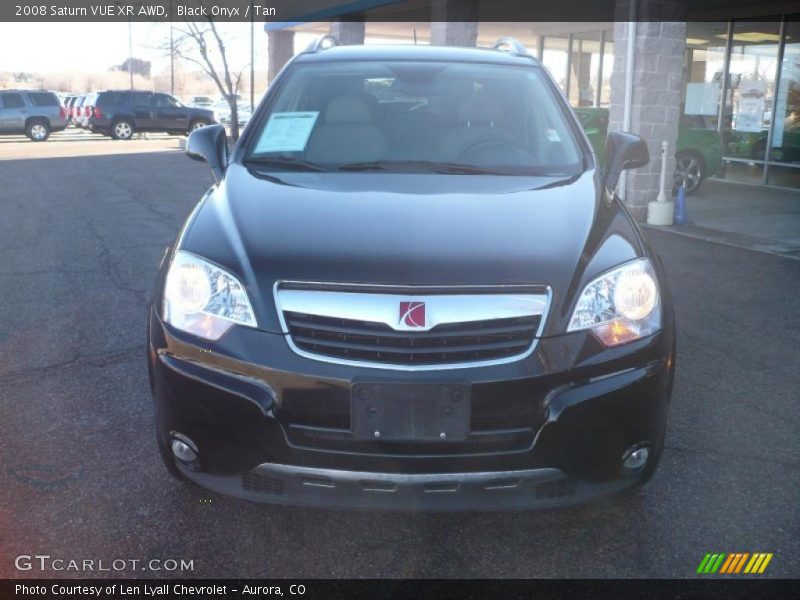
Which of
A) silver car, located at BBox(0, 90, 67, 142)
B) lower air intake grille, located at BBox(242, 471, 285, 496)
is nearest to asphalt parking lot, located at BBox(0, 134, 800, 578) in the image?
lower air intake grille, located at BBox(242, 471, 285, 496)

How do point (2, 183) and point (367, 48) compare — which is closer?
point (367, 48)

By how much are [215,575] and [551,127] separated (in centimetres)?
255

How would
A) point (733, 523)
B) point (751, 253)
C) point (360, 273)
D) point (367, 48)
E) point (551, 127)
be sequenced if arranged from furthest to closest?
point (751, 253)
point (367, 48)
point (551, 127)
point (733, 523)
point (360, 273)

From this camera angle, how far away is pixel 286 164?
3744 mm

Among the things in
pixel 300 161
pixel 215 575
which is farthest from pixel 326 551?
pixel 300 161

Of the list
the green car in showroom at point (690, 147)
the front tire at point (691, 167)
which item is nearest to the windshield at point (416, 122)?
the green car in showroom at point (690, 147)

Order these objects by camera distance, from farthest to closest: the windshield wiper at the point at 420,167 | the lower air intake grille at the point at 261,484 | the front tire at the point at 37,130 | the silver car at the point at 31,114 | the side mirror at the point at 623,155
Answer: the front tire at the point at 37,130 → the silver car at the point at 31,114 → the side mirror at the point at 623,155 → the windshield wiper at the point at 420,167 → the lower air intake grille at the point at 261,484

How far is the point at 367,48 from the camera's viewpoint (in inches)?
183

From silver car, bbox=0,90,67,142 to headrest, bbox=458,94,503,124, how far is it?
2929 centimetres

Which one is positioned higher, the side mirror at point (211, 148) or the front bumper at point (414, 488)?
the side mirror at point (211, 148)

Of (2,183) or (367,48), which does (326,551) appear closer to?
(367,48)

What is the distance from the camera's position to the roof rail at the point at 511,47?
4.73 metres

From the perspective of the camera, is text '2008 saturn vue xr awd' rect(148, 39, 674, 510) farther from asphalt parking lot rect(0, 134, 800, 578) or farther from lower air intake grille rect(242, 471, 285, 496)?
asphalt parking lot rect(0, 134, 800, 578)

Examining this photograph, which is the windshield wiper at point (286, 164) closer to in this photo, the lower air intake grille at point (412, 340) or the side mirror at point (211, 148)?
the side mirror at point (211, 148)
